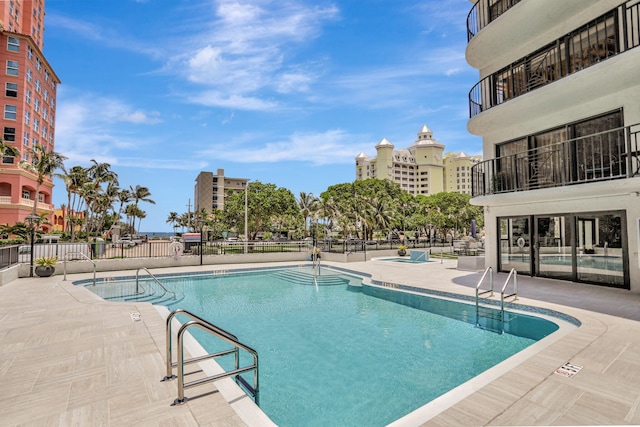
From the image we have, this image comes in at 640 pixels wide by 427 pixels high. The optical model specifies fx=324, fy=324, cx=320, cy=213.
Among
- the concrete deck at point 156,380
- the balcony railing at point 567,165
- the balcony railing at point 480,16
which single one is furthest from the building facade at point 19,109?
the balcony railing at point 567,165

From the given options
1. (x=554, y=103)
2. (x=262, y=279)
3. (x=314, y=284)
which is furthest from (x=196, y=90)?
(x=554, y=103)

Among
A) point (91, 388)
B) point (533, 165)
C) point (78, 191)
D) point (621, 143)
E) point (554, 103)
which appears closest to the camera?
point (91, 388)

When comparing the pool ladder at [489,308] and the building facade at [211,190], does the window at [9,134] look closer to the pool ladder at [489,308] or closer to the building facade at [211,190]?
the pool ladder at [489,308]

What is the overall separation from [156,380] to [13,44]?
5024 centimetres

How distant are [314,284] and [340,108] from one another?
16.5m

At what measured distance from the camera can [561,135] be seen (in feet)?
35.3

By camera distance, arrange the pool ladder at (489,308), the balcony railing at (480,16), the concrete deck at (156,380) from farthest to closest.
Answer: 1. the balcony railing at (480,16)
2. the pool ladder at (489,308)
3. the concrete deck at (156,380)

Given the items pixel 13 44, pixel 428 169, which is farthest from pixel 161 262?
pixel 428 169

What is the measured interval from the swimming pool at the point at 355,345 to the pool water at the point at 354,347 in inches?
0.7

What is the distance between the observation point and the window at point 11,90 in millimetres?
35562

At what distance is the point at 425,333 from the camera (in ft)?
23.5

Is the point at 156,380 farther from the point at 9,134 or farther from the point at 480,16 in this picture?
the point at 9,134

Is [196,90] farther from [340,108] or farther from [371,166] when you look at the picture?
[371,166]

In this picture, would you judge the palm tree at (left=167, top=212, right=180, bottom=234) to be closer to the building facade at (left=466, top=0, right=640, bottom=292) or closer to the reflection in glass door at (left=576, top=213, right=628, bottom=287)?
the building facade at (left=466, top=0, right=640, bottom=292)
